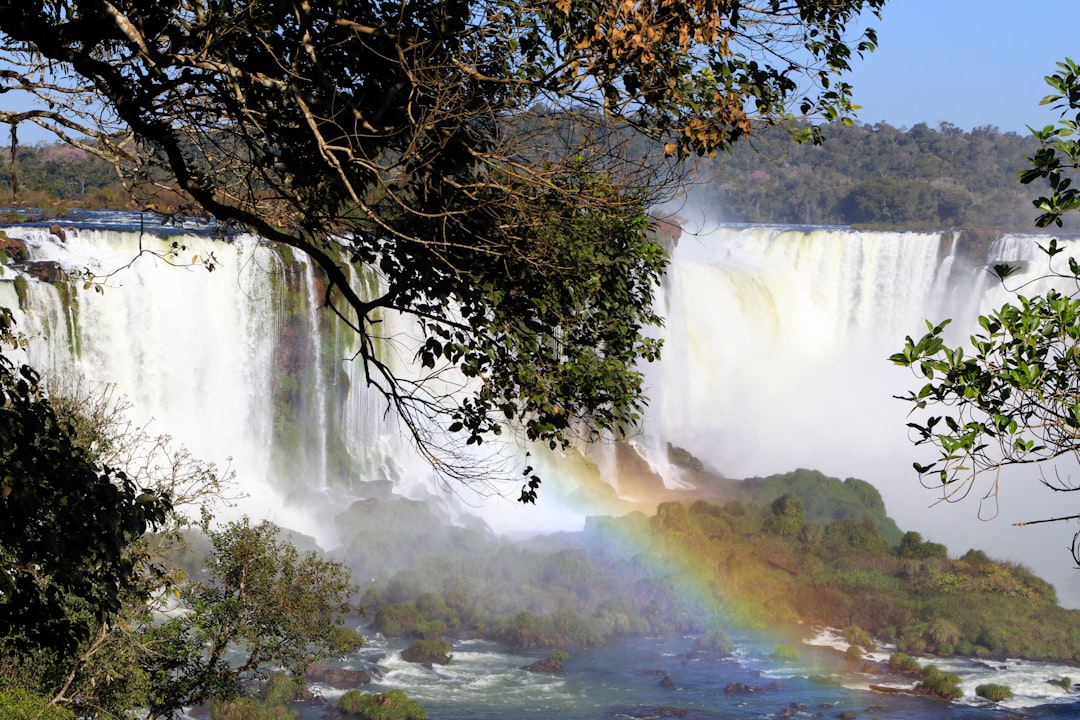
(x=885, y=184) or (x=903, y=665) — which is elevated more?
(x=885, y=184)

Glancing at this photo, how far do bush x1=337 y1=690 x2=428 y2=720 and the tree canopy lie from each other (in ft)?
31.5

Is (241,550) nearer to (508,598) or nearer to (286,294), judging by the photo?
(508,598)

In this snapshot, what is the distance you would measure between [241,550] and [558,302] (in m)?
5.87

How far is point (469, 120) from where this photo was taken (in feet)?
17.5

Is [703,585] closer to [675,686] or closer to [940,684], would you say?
[675,686]

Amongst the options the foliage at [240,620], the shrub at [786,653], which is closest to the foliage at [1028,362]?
the foliage at [240,620]

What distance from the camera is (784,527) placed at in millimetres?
23219

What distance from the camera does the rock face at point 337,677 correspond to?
15.8 m

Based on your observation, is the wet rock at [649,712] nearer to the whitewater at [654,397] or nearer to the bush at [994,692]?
the whitewater at [654,397]

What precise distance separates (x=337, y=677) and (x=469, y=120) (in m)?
11.9

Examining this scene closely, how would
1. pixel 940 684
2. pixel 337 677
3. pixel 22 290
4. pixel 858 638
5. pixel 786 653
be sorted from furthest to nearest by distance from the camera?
pixel 858 638 < pixel 786 653 < pixel 22 290 < pixel 940 684 < pixel 337 677

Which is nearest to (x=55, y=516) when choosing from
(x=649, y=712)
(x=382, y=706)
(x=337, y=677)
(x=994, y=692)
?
(x=382, y=706)

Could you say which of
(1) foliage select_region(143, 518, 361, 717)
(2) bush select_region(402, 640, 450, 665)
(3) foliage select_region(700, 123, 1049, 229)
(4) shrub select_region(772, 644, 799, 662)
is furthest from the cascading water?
(3) foliage select_region(700, 123, 1049, 229)

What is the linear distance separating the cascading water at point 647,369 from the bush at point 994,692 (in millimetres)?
5062
